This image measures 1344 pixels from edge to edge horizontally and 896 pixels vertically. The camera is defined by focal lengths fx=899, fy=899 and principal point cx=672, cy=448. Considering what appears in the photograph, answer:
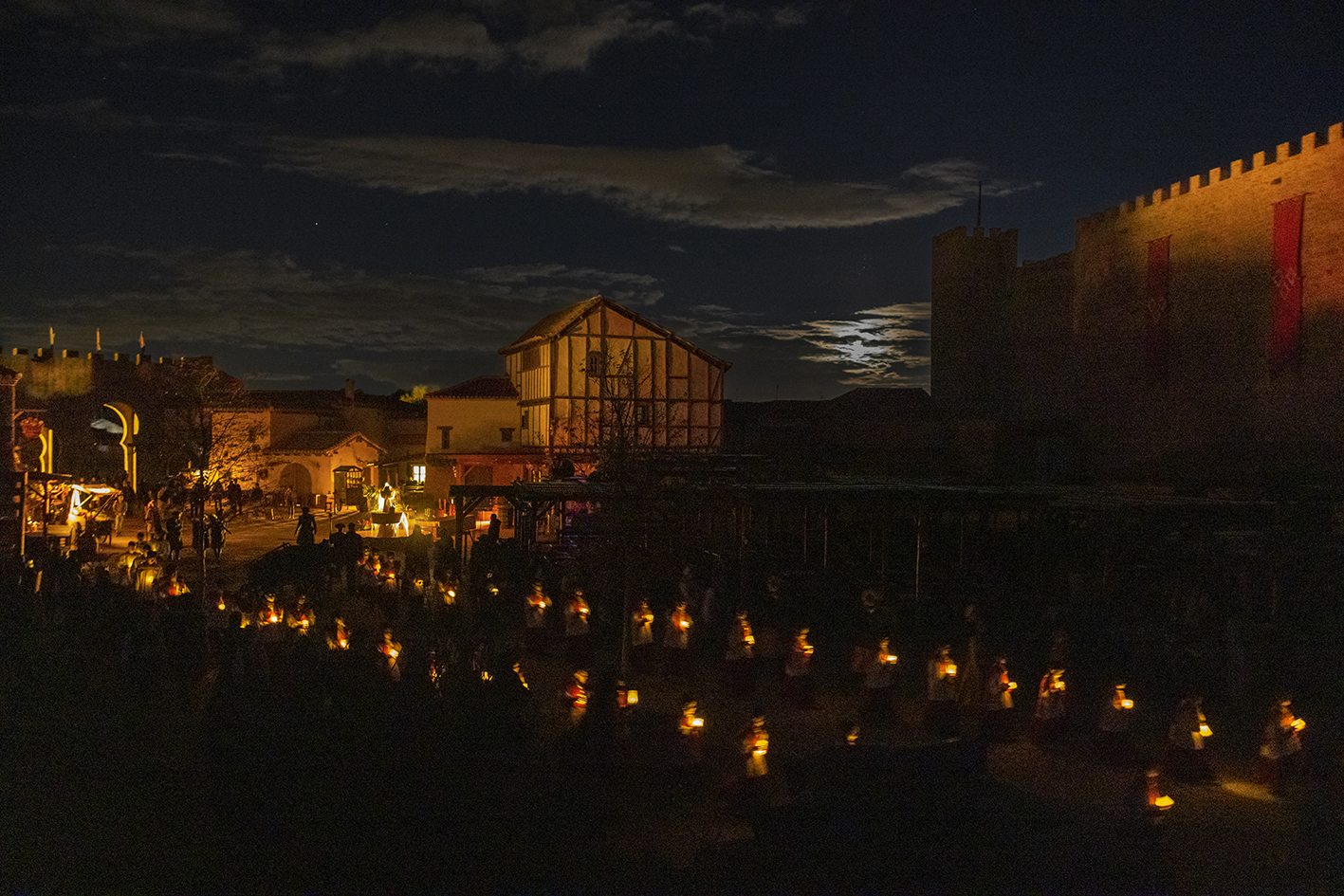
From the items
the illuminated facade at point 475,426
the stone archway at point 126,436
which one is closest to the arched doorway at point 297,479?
the stone archway at point 126,436

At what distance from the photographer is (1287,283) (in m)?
27.0

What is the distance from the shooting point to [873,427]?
1687 inches

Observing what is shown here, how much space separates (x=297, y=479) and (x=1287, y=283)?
37.4 m

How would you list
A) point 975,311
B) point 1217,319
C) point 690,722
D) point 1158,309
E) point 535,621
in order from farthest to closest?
point 975,311 < point 1158,309 < point 1217,319 < point 535,621 < point 690,722

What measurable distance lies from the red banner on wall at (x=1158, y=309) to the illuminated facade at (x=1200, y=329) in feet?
0.15

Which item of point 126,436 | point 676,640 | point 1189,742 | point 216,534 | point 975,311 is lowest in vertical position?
point 1189,742

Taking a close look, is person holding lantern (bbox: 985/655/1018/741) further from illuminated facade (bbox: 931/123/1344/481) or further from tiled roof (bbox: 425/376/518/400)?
tiled roof (bbox: 425/376/518/400)

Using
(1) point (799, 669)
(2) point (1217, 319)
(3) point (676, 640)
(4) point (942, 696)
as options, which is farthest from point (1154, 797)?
(2) point (1217, 319)

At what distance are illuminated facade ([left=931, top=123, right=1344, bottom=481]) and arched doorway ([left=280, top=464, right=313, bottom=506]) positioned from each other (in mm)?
28548

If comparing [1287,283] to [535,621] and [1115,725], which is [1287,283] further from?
[535,621]

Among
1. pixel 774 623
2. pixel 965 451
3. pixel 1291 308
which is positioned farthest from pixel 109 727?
pixel 965 451

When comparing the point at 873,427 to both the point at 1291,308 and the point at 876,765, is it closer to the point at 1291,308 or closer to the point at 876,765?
the point at 1291,308

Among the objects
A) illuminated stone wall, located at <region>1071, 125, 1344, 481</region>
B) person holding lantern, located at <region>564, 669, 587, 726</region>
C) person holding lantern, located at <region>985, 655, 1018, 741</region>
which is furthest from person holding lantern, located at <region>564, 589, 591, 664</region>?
illuminated stone wall, located at <region>1071, 125, 1344, 481</region>

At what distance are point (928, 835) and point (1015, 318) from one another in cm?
3963
